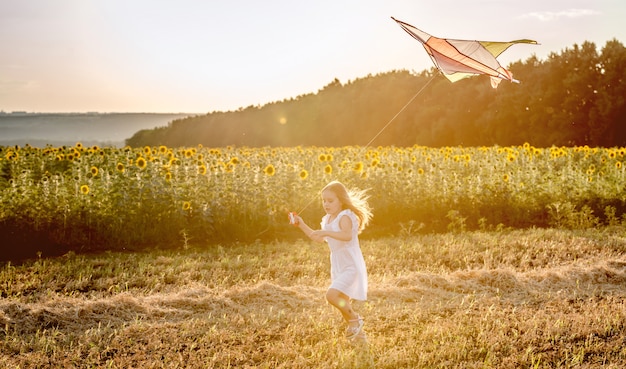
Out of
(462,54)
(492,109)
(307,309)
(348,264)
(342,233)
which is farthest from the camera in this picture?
(492,109)

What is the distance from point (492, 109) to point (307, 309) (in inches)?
1036

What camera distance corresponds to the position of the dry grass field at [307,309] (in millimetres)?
4711

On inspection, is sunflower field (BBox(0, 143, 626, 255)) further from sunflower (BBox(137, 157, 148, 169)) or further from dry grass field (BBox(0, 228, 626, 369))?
dry grass field (BBox(0, 228, 626, 369))

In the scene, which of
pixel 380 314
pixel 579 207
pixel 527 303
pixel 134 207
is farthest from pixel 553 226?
pixel 134 207

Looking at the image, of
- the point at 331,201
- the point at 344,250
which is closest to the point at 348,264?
the point at 344,250

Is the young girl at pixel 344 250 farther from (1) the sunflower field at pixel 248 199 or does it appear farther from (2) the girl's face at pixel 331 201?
(1) the sunflower field at pixel 248 199

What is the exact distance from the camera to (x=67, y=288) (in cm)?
679

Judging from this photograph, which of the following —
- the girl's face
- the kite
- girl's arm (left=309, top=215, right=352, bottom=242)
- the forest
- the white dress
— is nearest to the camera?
girl's arm (left=309, top=215, right=352, bottom=242)

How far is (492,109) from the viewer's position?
99.5ft

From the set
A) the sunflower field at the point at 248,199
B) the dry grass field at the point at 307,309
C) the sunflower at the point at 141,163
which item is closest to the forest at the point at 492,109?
the sunflower field at the point at 248,199

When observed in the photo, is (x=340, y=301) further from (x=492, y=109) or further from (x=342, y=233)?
(x=492, y=109)

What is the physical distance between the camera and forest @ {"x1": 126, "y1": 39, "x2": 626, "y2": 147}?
28.7m

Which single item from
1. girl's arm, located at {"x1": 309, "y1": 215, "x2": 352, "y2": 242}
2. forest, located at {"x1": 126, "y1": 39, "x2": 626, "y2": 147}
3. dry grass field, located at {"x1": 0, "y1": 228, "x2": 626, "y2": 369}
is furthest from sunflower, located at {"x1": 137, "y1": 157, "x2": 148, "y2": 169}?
forest, located at {"x1": 126, "y1": 39, "x2": 626, "y2": 147}

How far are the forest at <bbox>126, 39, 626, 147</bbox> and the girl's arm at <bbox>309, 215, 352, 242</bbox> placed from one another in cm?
2555
